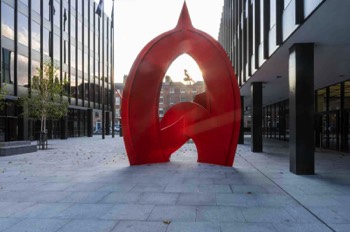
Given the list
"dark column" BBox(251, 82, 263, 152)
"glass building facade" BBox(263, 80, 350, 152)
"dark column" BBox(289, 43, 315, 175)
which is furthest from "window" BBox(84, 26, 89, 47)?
"dark column" BBox(289, 43, 315, 175)

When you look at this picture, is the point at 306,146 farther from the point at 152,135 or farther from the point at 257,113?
the point at 257,113

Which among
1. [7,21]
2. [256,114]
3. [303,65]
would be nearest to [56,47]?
[7,21]

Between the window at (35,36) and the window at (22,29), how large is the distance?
3.84 ft

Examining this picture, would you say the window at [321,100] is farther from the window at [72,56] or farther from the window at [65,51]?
the window at [72,56]

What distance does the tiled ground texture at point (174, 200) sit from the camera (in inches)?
200

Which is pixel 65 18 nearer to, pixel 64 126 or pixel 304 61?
pixel 64 126

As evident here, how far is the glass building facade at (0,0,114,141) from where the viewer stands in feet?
84.7

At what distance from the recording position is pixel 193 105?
12.7 meters

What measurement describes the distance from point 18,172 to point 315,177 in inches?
359

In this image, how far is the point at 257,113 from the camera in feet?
61.2

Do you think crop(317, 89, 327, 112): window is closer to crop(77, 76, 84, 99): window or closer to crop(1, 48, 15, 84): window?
crop(1, 48, 15, 84): window

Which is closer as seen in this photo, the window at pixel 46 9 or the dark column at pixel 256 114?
the dark column at pixel 256 114

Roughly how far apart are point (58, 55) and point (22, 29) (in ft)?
23.4

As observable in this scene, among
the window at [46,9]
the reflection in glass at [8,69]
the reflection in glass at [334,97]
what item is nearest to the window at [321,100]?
the reflection in glass at [334,97]
